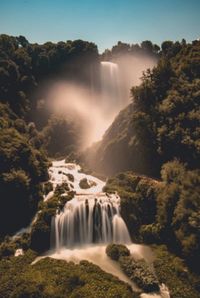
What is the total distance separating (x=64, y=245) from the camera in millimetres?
38906

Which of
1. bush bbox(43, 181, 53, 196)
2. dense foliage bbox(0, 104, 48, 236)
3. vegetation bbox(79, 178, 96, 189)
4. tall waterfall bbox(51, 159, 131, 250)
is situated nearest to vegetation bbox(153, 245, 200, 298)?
tall waterfall bbox(51, 159, 131, 250)

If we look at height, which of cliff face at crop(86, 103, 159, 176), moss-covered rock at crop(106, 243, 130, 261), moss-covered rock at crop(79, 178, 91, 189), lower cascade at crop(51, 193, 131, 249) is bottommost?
moss-covered rock at crop(106, 243, 130, 261)

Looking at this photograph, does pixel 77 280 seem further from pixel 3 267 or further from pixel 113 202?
pixel 113 202

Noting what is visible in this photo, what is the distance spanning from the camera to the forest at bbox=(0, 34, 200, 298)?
3073 cm

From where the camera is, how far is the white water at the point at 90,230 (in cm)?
3694

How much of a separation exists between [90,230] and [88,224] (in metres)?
0.85

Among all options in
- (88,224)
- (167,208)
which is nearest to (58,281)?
(88,224)

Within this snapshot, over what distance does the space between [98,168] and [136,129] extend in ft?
46.8

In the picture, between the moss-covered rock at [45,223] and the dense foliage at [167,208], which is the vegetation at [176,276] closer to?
the dense foliage at [167,208]

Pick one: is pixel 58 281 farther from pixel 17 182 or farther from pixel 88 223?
pixel 17 182

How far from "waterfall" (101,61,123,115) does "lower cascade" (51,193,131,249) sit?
6086cm

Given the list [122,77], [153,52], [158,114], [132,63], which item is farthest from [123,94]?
[158,114]

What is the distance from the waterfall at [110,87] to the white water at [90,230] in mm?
60187

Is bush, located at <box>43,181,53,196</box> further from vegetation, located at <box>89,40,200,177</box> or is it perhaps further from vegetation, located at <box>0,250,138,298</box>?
vegetation, located at <box>0,250,138,298</box>
